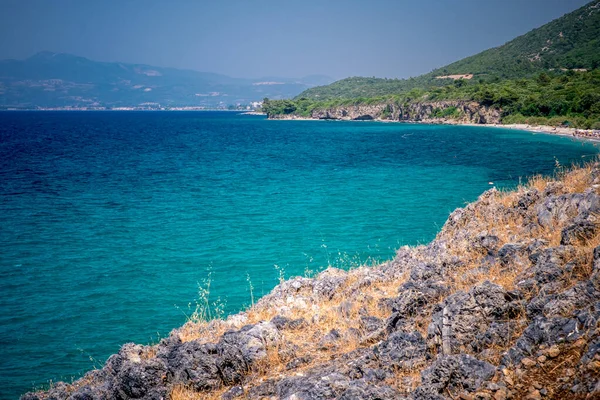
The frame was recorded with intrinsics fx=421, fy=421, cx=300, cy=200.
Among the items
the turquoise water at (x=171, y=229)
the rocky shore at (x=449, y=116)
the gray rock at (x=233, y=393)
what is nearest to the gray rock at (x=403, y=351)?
the gray rock at (x=233, y=393)

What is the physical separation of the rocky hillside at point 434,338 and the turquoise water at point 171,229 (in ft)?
16.4

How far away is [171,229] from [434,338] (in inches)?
1028

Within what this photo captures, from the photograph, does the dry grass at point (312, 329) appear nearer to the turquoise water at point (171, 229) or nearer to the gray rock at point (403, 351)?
the gray rock at point (403, 351)

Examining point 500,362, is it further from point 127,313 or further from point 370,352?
point 127,313

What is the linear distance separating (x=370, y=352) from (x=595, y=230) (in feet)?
17.0

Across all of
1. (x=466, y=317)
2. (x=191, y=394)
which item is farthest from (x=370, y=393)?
(x=191, y=394)

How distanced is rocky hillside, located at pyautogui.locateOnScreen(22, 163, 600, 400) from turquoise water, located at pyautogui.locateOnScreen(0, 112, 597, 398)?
5.01 meters

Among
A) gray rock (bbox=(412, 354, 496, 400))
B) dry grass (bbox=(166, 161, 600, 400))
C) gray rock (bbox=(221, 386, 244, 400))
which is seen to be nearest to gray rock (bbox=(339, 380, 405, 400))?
dry grass (bbox=(166, 161, 600, 400))

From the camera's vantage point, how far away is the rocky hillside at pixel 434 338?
5.79 m

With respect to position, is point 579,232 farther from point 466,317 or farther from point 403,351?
point 403,351

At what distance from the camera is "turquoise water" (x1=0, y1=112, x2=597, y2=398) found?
17.4 meters

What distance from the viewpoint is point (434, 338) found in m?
7.10

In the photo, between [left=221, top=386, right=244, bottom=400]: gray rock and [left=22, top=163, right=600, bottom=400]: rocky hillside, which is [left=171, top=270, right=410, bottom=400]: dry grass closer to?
[left=22, top=163, right=600, bottom=400]: rocky hillside

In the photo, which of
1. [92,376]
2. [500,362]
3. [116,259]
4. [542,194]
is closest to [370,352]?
[500,362]
